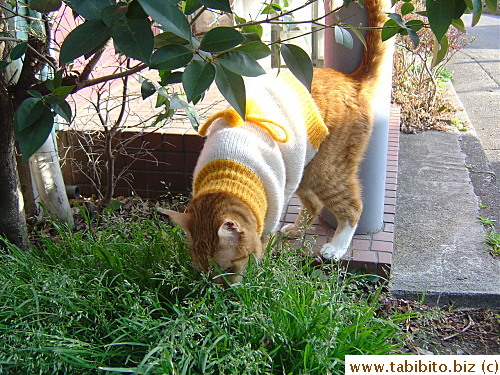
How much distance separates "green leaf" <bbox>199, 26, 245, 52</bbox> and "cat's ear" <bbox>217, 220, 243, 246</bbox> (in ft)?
2.96

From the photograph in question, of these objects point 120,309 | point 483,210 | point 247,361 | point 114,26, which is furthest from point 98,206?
A: point 483,210

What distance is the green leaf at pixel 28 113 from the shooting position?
→ 1.57 m

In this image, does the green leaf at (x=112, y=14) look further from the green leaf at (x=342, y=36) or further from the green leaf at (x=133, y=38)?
the green leaf at (x=342, y=36)

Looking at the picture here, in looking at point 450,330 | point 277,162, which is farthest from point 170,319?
point 450,330

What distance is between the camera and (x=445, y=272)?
9.89ft

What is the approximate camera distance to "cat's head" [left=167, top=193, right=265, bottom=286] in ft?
7.26

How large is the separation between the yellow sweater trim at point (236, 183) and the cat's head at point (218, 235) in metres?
0.03

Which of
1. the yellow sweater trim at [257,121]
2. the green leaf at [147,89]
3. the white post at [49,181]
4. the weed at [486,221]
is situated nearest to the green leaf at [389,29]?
the yellow sweater trim at [257,121]

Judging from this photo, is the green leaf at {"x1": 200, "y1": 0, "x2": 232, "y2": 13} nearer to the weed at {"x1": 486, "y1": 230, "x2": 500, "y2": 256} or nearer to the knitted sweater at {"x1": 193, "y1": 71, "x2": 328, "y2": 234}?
the knitted sweater at {"x1": 193, "y1": 71, "x2": 328, "y2": 234}

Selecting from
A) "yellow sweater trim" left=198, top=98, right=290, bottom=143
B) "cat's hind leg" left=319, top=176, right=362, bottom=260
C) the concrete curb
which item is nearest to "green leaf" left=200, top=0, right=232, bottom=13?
"yellow sweater trim" left=198, top=98, right=290, bottom=143

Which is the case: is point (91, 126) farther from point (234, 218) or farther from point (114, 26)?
point (114, 26)

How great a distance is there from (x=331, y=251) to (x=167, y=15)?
2.04m

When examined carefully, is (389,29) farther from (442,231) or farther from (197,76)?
(442,231)

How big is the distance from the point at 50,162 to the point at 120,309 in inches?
54.1
